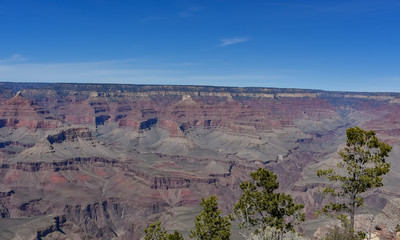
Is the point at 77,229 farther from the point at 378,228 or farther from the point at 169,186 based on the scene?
the point at 378,228

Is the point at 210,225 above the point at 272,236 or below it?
below

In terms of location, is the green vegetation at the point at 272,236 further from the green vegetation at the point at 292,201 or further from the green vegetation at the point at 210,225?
the green vegetation at the point at 210,225

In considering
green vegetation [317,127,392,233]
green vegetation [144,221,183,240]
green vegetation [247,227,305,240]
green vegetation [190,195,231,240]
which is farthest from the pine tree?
green vegetation [317,127,392,233]

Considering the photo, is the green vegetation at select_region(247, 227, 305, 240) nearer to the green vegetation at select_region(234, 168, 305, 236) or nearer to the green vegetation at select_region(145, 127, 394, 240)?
the green vegetation at select_region(145, 127, 394, 240)

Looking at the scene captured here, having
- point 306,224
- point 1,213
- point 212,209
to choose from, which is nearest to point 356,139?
point 212,209

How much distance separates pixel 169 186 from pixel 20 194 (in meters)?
76.0

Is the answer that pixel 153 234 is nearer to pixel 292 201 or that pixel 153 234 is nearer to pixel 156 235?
pixel 156 235

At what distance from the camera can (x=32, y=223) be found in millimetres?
123375

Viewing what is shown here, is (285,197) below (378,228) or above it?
above

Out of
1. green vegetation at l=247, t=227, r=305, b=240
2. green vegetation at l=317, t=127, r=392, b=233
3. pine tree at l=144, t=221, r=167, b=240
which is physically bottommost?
pine tree at l=144, t=221, r=167, b=240

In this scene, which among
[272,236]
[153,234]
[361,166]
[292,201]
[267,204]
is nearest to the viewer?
[272,236]

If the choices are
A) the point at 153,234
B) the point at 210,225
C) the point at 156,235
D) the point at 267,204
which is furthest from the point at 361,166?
the point at 156,235

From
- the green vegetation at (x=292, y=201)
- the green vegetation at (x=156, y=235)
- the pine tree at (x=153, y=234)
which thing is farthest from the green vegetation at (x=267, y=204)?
the pine tree at (x=153, y=234)

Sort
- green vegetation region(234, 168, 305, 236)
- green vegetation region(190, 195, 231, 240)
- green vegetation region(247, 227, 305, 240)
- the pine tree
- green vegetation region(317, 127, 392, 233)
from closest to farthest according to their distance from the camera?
green vegetation region(247, 227, 305, 240) < green vegetation region(317, 127, 392, 233) < green vegetation region(234, 168, 305, 236) < green vegetation region(190, 195, 231, 240) < the pine tree
